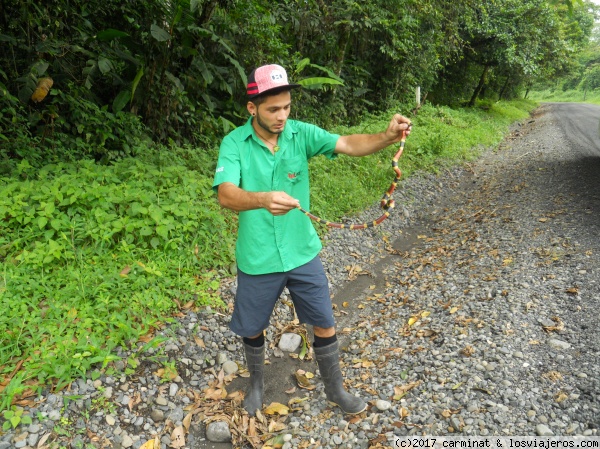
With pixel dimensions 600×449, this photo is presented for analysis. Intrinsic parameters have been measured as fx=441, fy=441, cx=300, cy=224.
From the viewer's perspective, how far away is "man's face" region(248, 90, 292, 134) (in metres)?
2.59

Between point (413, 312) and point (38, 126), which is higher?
point (38, 126)

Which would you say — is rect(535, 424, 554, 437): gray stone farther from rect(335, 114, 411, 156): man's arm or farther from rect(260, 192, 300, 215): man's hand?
rect(260, 192, 300, 215): man's hand

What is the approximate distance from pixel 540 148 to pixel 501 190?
550 cm

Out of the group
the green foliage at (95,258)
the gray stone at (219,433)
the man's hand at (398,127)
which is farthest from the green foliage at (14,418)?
the man's hand at (398,127)

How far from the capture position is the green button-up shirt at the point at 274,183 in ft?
8.86

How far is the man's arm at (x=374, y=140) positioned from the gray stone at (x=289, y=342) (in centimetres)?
209

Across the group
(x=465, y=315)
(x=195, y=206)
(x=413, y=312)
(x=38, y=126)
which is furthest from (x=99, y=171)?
(x=465, y=315)

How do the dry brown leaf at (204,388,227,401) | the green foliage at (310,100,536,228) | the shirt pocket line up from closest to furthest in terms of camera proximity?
1. the shirt pocket
2. the dry brown leaf at (204,388,227,401)
3. the green foliage at (310,100,536,228)

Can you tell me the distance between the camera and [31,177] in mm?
5109

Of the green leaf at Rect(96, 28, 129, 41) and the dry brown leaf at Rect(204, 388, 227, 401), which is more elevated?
the green leaf at Rect(96, 28, 129, 41)

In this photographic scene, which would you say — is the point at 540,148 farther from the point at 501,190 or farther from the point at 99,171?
the point at 99,171

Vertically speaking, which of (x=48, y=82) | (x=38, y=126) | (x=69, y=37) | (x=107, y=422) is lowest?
(x=107, y=422)

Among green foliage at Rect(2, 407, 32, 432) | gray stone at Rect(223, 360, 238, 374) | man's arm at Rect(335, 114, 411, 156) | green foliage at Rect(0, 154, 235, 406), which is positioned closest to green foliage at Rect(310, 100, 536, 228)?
green foliage at Rect(0, 154, 235, 406)

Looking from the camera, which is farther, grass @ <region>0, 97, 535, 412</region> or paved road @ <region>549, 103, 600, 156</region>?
paved road @ <region>549, 103, 600, 156</region>
